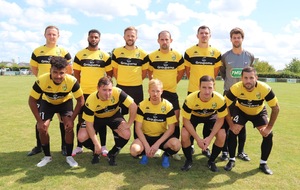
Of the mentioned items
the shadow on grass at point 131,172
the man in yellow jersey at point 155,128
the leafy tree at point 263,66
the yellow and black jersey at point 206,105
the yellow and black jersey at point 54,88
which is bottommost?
the shadow on grass at point 131,172

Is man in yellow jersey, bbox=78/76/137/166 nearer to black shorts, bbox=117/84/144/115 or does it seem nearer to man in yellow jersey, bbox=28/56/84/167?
man in yellow jersey, bbox=28/56/84/167

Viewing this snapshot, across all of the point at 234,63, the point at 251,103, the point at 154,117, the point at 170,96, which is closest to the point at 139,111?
the point at 154,117

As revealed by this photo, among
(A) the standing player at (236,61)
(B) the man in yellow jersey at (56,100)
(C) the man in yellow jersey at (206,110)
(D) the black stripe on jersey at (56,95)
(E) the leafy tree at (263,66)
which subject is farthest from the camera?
(E) the leafy tree at (263,66)

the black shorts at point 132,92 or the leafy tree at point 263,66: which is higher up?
the leafy tree at point 263,66

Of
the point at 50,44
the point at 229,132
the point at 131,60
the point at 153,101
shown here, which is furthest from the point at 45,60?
the point at 229,132

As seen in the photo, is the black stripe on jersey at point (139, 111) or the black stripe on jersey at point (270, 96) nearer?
the black stripe on jersey at point (270, 96)

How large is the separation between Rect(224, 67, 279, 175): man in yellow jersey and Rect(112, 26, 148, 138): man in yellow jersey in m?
1.93

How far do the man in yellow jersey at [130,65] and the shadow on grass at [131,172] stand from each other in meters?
1.37

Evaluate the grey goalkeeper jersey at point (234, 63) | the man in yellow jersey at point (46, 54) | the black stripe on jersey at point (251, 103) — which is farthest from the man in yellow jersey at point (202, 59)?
the man in yellow jersey at point (46, 54)

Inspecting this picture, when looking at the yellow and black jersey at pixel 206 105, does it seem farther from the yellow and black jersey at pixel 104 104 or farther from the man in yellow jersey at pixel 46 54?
the man in yellow jersey at pixel 46 54

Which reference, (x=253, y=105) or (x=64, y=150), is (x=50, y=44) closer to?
(x=64, y=150)

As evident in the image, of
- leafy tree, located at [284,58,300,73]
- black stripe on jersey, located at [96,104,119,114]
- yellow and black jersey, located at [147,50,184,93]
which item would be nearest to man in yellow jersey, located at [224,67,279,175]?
yellow and black jersey, located at [147,50,184,93]

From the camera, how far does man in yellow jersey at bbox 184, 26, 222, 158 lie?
612 centimetres

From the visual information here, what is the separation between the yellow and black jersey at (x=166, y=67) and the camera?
619 centimetres
